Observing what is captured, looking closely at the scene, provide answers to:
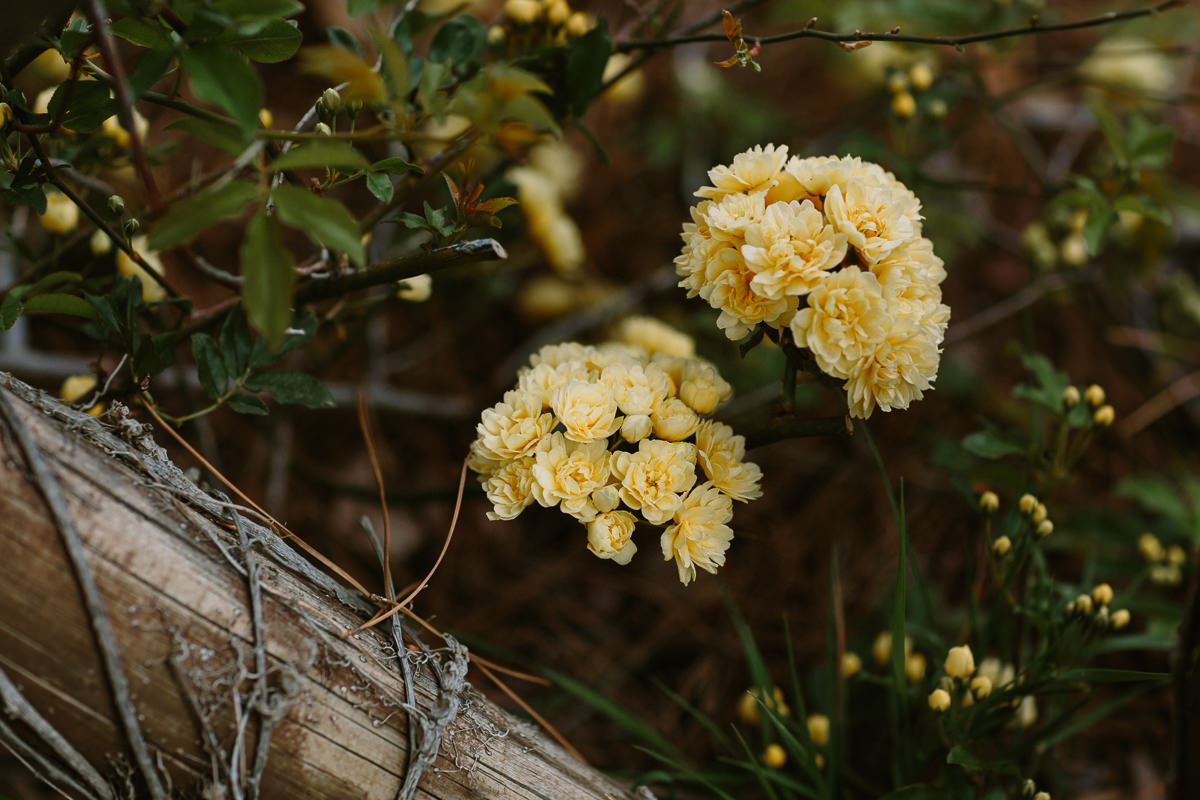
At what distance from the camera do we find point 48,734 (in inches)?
31.5

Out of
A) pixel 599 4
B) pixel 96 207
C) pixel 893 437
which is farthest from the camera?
pixel 599 4

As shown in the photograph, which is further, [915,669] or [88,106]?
[915,669]

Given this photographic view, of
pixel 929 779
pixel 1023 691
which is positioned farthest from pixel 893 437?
pixel 1023 691

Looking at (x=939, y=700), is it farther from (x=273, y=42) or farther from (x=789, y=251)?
(x=273, y=42)

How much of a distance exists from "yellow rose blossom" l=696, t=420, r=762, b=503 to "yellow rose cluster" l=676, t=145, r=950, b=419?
139 mm

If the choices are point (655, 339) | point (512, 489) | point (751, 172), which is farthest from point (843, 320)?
point (655, 339)

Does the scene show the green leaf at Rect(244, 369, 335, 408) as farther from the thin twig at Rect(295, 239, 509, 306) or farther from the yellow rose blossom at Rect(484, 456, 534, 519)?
the yellow rose blossom at Rect(484, 456, 534, 519)

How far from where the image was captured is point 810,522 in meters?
2.01

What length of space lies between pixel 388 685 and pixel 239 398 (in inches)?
17.8

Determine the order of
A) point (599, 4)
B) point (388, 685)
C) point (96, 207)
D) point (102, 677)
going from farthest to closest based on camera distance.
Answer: point (599, 4) → point (96, 207) → point (388, 685) → point (102, 677)

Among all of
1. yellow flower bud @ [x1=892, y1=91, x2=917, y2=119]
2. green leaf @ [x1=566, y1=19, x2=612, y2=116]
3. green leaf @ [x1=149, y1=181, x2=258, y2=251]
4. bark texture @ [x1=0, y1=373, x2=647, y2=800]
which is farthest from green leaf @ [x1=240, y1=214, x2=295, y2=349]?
yellow flower bud @ [x1=892, y1=91, x2=917, y2=119]

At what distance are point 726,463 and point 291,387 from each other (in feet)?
2.06

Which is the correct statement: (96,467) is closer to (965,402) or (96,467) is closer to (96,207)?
(96,207)

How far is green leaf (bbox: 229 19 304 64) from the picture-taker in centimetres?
93
